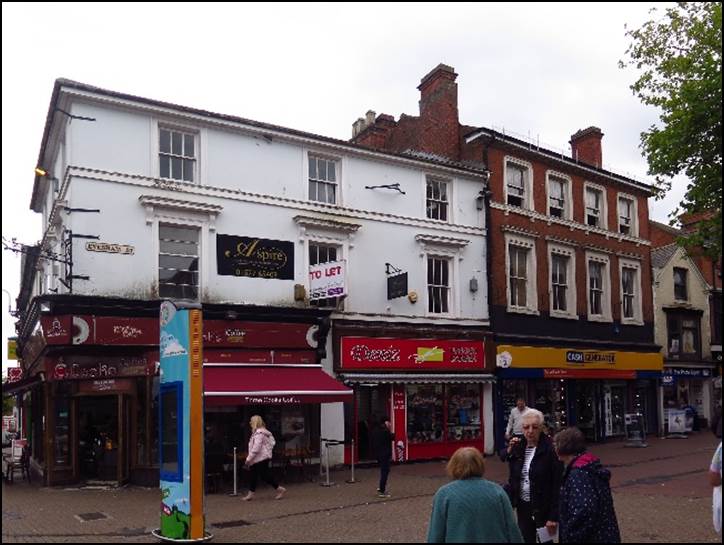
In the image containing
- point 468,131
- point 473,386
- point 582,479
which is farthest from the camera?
point 468,131

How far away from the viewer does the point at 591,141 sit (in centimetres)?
2959

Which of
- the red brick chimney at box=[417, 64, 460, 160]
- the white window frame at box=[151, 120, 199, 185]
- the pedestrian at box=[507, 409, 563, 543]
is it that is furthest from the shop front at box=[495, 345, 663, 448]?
the pedestrian at box=[507, 409, 563, 543]

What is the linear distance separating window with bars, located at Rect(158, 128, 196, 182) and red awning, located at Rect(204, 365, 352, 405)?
467cm

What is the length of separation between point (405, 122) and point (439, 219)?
483cm

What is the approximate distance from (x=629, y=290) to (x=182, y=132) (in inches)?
730

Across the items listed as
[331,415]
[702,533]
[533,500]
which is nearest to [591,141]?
[331,415]

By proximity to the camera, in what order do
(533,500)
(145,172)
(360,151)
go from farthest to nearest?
(360,151), (145,172), (533,500)

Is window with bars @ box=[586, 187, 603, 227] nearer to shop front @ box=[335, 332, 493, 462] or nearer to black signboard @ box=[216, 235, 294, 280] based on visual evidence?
shop front @ box=[335, 332, 493, 462]

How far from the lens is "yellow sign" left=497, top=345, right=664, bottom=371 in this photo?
77.4 ft

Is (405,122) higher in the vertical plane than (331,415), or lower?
higher

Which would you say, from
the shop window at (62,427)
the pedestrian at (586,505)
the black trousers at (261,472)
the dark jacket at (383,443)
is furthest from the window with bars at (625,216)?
the pedestrian at (586,505)

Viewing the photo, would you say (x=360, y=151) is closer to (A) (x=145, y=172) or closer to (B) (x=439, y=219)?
(B) (x=439, y=219)

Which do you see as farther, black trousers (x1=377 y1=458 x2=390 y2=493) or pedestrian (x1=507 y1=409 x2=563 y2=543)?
black trousers (x1=377 y1=458 x2=390 y2=493)

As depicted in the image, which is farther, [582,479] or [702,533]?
[702,533]
